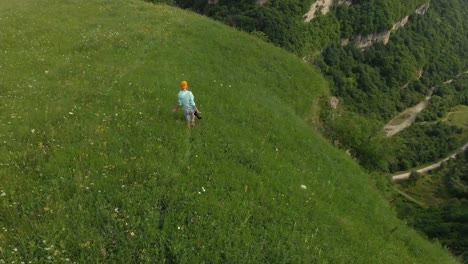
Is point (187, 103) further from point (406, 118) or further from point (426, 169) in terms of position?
point (406, 118)

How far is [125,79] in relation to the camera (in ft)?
58.7

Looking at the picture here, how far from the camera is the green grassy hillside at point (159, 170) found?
29.5 feet

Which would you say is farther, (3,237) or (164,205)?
(164,205)

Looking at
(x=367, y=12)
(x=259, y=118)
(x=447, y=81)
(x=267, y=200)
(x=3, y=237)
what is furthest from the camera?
(x=447, y=81)

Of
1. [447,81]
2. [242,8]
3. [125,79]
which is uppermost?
[125,79]

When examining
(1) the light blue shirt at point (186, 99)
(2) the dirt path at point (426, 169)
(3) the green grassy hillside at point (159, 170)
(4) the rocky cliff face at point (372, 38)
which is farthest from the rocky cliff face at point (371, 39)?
(1) the light blue shirt at point (186, 99)

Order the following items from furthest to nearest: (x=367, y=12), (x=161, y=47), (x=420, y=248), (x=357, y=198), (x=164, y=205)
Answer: (x=367, y=12), (x=161, y=47), (x=357, y=198), (x=420, y=248), (x=164, y=205)

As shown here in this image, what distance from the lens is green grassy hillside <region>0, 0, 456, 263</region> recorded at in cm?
900

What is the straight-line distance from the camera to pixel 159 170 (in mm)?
11195

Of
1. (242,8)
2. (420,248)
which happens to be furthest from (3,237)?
(242,8)

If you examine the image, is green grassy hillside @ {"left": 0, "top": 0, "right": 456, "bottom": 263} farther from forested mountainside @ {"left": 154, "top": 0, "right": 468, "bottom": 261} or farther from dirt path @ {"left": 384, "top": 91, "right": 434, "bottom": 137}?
dirt path @ {"left": 384, "top": 91, "right": 434, "bottom": 137}

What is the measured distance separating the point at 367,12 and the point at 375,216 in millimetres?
145840

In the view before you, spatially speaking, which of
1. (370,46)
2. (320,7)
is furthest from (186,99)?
(370,46)

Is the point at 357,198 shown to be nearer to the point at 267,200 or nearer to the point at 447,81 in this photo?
the point at 267,200
